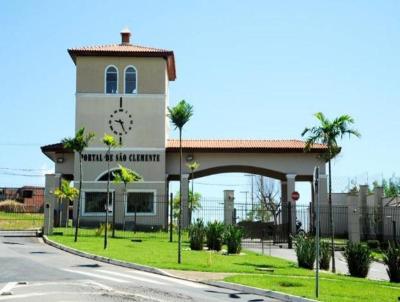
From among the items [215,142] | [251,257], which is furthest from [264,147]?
[251,257]

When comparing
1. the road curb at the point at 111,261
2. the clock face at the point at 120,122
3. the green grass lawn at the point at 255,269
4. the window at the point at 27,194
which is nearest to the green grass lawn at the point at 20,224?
the clock face at the point at 120,122

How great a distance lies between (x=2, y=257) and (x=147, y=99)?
75.9 ft

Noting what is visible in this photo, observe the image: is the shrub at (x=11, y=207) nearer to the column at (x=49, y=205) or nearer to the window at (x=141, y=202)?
the window at (x=141, y=202)

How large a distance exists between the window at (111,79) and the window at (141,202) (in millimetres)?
7480

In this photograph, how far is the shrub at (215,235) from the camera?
26625mm

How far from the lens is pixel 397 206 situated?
40.8 meters

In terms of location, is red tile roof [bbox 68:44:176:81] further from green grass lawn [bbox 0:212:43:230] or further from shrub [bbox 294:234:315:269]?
shrub [bbox 294:234:315:269]

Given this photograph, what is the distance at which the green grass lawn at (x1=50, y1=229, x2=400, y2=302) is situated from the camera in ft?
49.0

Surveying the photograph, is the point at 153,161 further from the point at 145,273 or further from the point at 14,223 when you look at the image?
the point at 145,273

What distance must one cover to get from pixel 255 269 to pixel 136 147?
2294 cm

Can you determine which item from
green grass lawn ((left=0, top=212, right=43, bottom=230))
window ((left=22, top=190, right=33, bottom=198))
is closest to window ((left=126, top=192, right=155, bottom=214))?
green grass lawn ((left=0, top=212, right=43, bottom=230))

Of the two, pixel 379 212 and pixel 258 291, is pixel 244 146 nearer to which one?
pixel 379 212

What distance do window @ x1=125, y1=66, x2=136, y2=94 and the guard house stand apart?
2.8 inches

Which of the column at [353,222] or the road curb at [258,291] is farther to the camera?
the column at [353,222]
